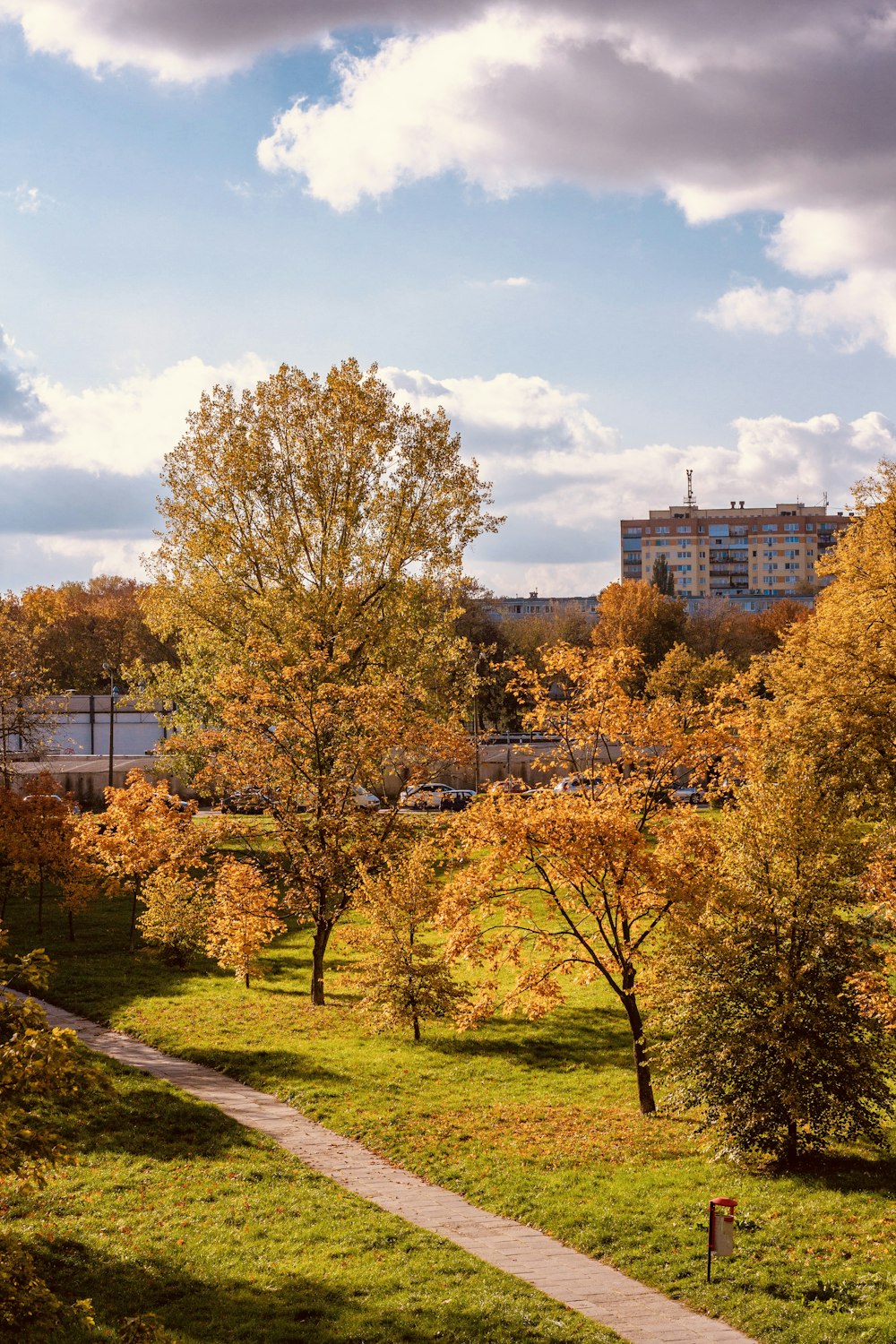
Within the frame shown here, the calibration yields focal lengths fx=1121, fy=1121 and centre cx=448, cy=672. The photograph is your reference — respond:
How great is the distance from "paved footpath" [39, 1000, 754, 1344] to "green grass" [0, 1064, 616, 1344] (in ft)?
1.15

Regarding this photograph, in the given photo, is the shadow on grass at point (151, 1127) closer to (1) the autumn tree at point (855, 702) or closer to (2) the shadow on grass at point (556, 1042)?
(2) the shadow on grass at point (556, 1042)

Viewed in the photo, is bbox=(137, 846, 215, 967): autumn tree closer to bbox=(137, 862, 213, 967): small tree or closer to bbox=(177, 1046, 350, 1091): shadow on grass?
bbox=(137, 862, 213, 967): small tree

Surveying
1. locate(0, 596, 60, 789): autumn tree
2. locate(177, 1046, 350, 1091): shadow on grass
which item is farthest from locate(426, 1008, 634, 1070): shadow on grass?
locate(0, 596, 60, 789): autumn tree

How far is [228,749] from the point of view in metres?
26.6

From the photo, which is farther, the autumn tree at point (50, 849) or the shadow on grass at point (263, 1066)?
the autumn tree at point (50, 849)

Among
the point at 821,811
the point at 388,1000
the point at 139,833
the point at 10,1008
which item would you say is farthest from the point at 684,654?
the point at 10,1008

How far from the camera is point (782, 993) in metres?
15.3

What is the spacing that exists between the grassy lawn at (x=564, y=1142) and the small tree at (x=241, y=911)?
1.59 m

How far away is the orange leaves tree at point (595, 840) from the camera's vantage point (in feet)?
55.3

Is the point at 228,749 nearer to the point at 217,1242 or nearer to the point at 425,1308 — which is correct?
the point at 217,1242

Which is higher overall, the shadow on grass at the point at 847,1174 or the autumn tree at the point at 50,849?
the autumn tree at the point at 50,849

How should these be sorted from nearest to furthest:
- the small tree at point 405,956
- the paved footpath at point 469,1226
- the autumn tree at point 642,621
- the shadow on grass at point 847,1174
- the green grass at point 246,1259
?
the green grass at point 246,1259 → the paved footpath at point 469,1226 → the shadow on grass at point 847,1174 → the small tree at point 405,956 → the autumn tree at point 642,621

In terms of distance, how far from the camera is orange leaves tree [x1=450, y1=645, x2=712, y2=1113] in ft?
55.3

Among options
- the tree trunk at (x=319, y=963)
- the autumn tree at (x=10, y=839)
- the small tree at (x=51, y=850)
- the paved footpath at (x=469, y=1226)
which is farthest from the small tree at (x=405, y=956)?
the autumn tree at (x=10, y=839)
